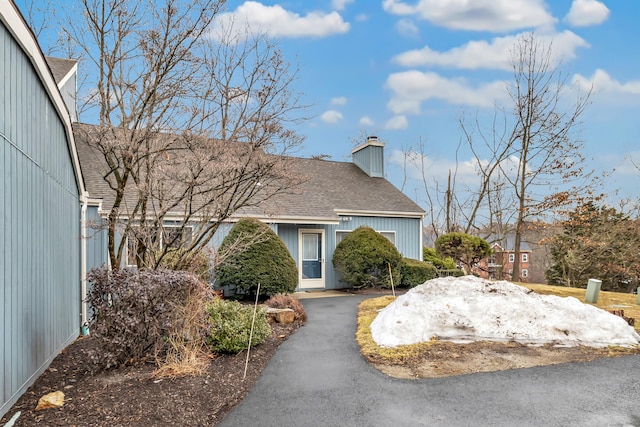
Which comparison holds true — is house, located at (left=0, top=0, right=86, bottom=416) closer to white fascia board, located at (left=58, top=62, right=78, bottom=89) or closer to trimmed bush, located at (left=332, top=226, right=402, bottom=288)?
white fascia board, located at (left=58, top=62, right=78, bottom=89)

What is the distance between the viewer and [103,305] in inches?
208

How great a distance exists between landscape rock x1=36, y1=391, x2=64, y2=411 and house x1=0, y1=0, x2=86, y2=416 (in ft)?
0.80

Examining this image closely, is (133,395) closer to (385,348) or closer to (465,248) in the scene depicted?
(385,348)

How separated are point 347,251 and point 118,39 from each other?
29.9ft

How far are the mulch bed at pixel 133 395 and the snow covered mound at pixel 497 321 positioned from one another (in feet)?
9.34

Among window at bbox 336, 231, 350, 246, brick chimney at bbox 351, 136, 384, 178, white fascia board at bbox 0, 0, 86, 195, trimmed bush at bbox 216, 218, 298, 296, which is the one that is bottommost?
trimmed bush at bbox 216, 218, 298, 296

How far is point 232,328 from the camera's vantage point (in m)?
6.56

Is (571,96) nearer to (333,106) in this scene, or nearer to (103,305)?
(333,106)

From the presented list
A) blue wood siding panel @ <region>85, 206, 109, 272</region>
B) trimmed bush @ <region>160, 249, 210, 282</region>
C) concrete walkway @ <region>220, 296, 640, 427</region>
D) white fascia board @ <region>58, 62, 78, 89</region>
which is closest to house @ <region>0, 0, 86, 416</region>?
trimmed bush @ <region>160, 249, 210, 282</region>

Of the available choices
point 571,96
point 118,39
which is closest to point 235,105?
point 118,39

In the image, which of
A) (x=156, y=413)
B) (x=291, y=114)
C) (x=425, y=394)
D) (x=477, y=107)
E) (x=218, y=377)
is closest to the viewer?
(x=156, y=413)

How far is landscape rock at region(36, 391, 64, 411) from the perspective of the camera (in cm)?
414

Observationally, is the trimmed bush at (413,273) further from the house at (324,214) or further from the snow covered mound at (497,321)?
the snow covered mound at (497,321)

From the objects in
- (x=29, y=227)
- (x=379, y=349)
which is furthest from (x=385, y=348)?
(x=29, y=227)
